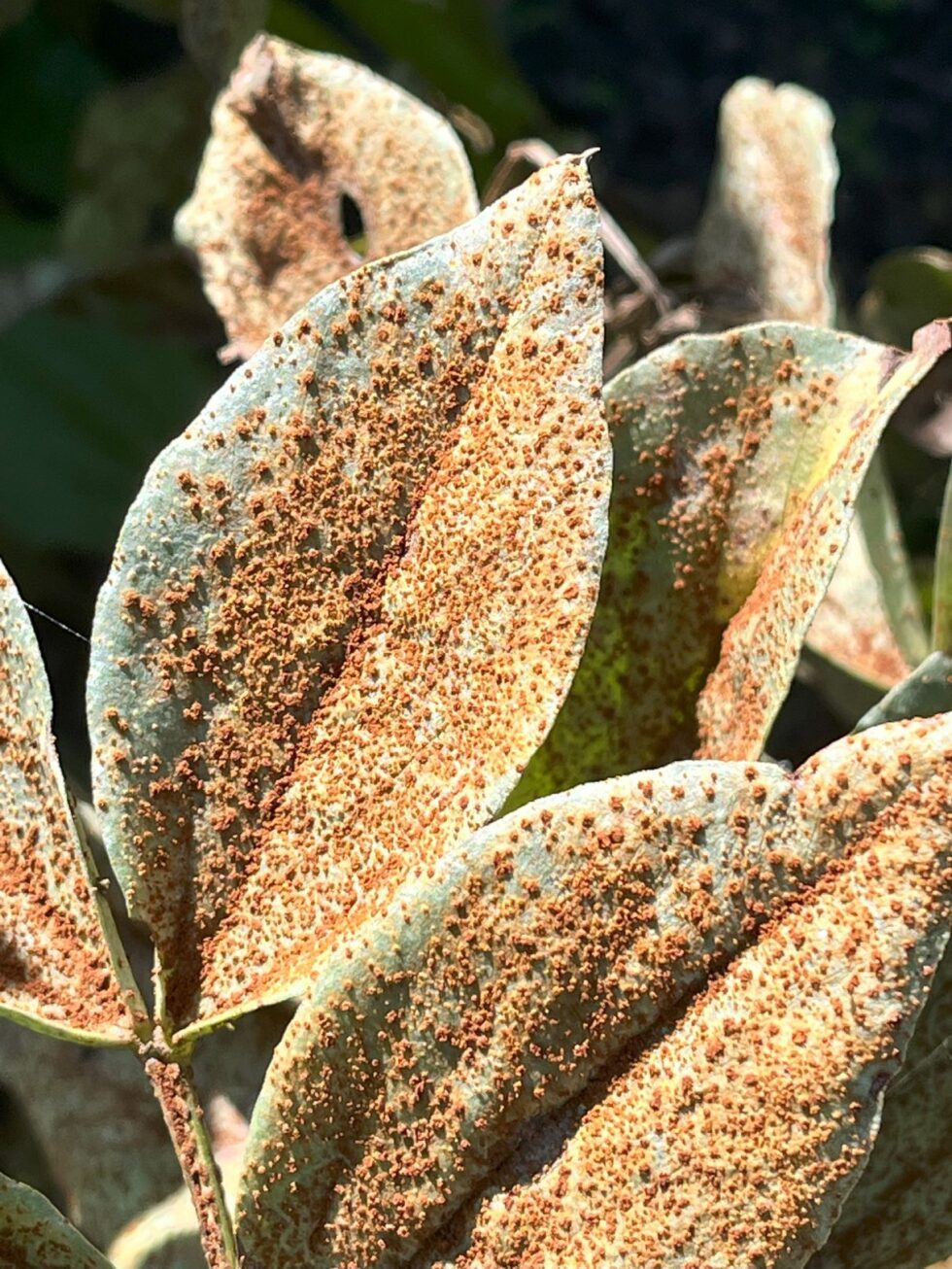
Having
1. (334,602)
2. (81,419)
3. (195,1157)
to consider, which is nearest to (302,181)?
(334,602)

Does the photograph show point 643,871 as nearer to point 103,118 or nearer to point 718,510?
point 718,510

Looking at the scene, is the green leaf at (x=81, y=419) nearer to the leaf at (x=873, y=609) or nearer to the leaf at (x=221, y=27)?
the leaf at (x=221, y=27)

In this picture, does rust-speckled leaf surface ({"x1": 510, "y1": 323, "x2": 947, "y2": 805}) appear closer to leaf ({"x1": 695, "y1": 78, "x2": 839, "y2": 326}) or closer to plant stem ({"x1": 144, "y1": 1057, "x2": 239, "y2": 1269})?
plant stem ({"x1": 144, "y1": 1057, "x2": 239, "y2": 1269})

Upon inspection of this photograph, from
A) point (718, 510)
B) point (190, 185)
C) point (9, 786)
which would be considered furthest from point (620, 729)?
point (190, 185)

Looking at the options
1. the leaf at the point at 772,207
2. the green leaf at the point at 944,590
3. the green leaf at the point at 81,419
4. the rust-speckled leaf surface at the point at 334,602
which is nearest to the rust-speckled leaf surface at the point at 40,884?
the rust-speckled leaf surface at the point at 334,602

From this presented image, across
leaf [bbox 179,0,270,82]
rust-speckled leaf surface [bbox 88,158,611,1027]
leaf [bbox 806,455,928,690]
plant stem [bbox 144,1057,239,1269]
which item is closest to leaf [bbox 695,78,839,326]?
leaf [bbox 806,455,928,690]
